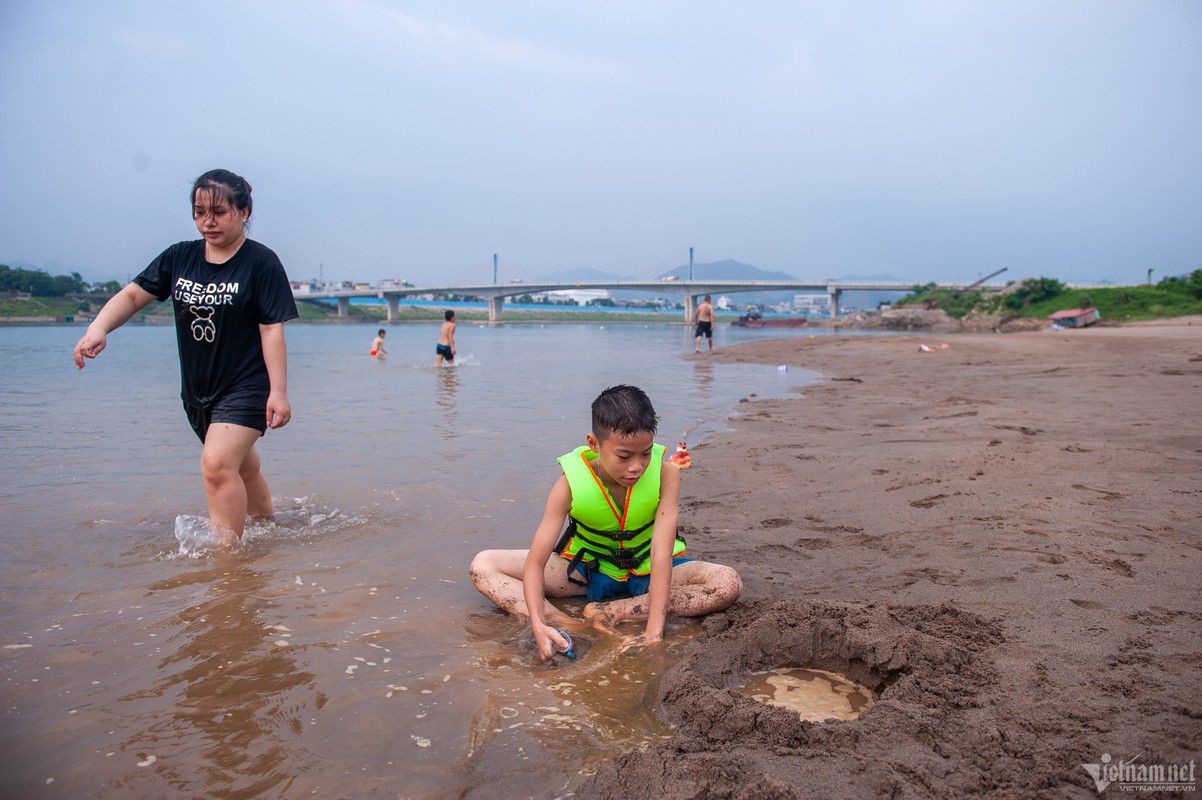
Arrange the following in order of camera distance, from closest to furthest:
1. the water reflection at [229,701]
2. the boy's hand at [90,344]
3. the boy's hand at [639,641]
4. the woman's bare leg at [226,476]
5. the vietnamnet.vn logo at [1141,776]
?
the vietnamnet.vn logo at [1141,776] < the water reflection at [229,701] < the boy's hand at [639,641] < the boy's hand at [90,344] < the woman's bare leg at [226,476]

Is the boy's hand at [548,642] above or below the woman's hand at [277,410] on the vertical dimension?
below

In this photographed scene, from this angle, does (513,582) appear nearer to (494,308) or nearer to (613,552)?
(613,552)

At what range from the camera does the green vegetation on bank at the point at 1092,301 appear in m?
32.2

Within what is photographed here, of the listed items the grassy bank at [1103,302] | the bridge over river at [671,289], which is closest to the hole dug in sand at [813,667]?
the grassy bank at [1103,302]

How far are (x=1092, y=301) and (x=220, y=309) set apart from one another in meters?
42.1

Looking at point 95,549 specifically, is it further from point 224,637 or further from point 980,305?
point 980,305

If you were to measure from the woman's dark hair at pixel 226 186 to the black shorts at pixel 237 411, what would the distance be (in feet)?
3.44

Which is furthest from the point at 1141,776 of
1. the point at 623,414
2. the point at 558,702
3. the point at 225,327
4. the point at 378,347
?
the point at 378,347

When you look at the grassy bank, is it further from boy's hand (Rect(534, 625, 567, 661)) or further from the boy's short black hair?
boy's hand (Rect(534, 625, 567, 661))

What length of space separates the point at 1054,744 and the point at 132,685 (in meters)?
2.95

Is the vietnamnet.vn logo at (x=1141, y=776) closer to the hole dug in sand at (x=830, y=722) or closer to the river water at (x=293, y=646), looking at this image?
the hole dug in sand at (x=830, y=722)

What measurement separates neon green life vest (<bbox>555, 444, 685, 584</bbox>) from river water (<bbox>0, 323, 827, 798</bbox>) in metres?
0.42

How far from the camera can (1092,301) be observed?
123 feet

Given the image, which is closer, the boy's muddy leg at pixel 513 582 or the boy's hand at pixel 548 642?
the boy's hand at pixel 548 642
